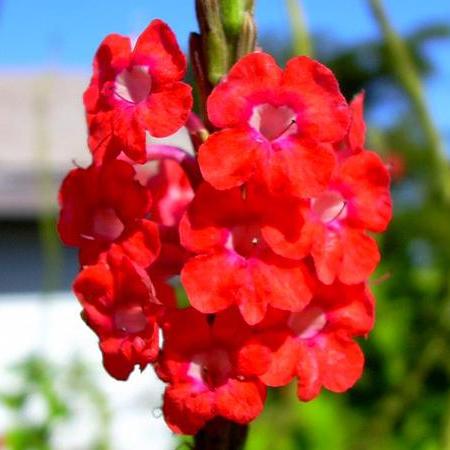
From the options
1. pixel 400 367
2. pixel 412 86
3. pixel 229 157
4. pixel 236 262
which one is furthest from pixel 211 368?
pixel 400 367

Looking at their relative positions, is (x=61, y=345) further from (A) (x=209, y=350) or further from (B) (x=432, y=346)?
(A) (x=209, y=350)

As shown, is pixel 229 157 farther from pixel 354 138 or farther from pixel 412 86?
pixel 412 86

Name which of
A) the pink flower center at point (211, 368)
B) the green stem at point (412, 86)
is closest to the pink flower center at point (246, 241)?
the pink flower center at point (211, 368)

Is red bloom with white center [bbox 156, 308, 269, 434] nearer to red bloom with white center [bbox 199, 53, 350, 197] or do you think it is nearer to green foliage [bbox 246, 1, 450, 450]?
red bloom with white center [bbox 199, 53, 350, 197]

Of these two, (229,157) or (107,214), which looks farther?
(107,214)

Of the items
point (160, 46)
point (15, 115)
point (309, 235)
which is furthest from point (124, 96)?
point (15, 115)

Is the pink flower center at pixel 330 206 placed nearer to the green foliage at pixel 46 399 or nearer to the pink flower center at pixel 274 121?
the pink flower center at pixel 274 121

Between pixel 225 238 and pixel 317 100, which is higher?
pixel 317 100
